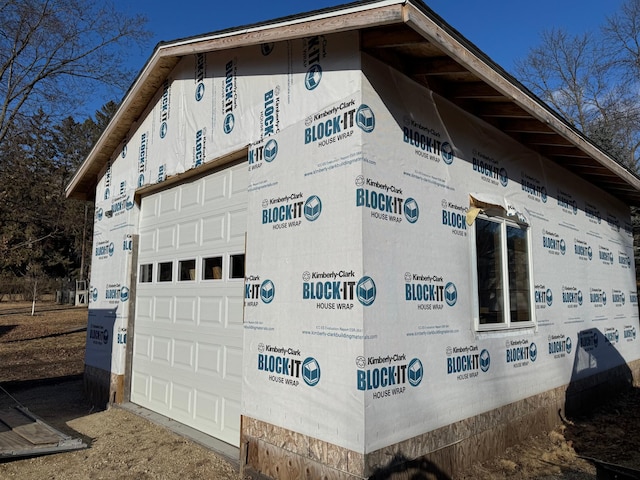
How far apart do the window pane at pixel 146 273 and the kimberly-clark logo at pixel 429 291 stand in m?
4.58

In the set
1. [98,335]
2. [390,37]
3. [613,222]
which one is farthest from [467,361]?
[613,222]

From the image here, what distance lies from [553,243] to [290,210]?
450cm

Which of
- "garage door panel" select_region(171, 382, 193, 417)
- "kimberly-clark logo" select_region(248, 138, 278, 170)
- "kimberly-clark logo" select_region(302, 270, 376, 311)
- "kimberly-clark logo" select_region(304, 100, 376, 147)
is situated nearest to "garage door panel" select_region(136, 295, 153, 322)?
"garage door panel" select_region(171, 382, 193, 417)

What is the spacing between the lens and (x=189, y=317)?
6109 millimetres

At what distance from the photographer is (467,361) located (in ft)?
15.4

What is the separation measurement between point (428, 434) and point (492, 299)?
6.15 feet

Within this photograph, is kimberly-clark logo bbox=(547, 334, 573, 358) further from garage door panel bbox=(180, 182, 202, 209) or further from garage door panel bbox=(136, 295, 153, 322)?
garage door panel bbox=(136, 295, 153, 322)

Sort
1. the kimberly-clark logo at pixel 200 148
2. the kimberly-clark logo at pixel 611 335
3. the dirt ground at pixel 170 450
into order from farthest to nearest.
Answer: the kimberly-clark logo at pixel 611 335 < the kimberly-clark logo at pixel 200 148 < the dirt ground at pixel 170 450

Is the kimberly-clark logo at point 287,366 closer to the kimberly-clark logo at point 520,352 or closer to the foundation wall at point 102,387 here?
the kimberly-clark logo at point 520,352

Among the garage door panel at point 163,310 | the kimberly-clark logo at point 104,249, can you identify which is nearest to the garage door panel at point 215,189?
the garage door panel at point 163,310

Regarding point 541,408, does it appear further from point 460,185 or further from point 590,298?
point 460,185

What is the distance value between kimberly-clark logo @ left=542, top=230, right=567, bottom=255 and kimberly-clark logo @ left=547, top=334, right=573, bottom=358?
1243 mm

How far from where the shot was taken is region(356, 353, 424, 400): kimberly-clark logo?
11.7ft

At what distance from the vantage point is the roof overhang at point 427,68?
3.49m
